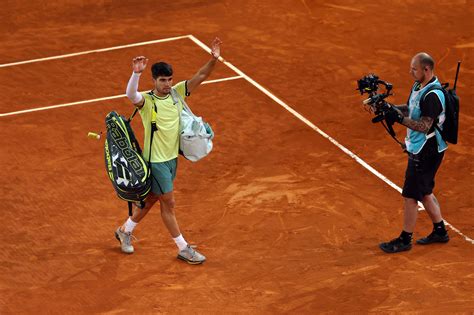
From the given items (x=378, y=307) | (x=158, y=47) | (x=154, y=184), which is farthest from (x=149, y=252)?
(x=158, y=47)

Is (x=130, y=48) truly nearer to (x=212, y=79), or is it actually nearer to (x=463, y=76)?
(x=212, y=79)

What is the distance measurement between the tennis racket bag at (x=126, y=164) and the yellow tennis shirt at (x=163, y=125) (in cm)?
18

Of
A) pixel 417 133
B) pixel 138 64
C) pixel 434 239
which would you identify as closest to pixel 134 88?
pixel 138 64

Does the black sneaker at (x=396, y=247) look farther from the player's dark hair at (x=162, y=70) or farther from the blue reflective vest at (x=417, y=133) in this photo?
the player's dark hair at (x=162, y=70)

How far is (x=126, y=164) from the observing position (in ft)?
37.3

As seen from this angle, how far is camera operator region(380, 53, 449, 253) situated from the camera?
11.4 metres

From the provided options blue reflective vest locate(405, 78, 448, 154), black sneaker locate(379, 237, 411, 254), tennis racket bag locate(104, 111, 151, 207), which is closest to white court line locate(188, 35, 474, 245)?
black sneaker locate(379, 237, 411, 254)

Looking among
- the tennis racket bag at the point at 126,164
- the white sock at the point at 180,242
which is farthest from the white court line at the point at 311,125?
the tennis racket bag at the point at 126,164

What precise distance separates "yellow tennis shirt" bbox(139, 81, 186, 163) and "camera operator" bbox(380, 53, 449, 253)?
2.36 meters

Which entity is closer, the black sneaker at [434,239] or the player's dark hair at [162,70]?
the player's dark hair at [162,70]

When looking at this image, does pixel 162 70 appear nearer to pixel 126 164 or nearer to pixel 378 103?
pixel 126 164

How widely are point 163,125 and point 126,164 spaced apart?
59 centimetres

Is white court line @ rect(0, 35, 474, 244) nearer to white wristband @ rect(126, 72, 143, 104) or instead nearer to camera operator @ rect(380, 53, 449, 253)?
camera operator @ rect(380, 53, 449, 253)

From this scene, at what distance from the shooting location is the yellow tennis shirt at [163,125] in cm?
1137
